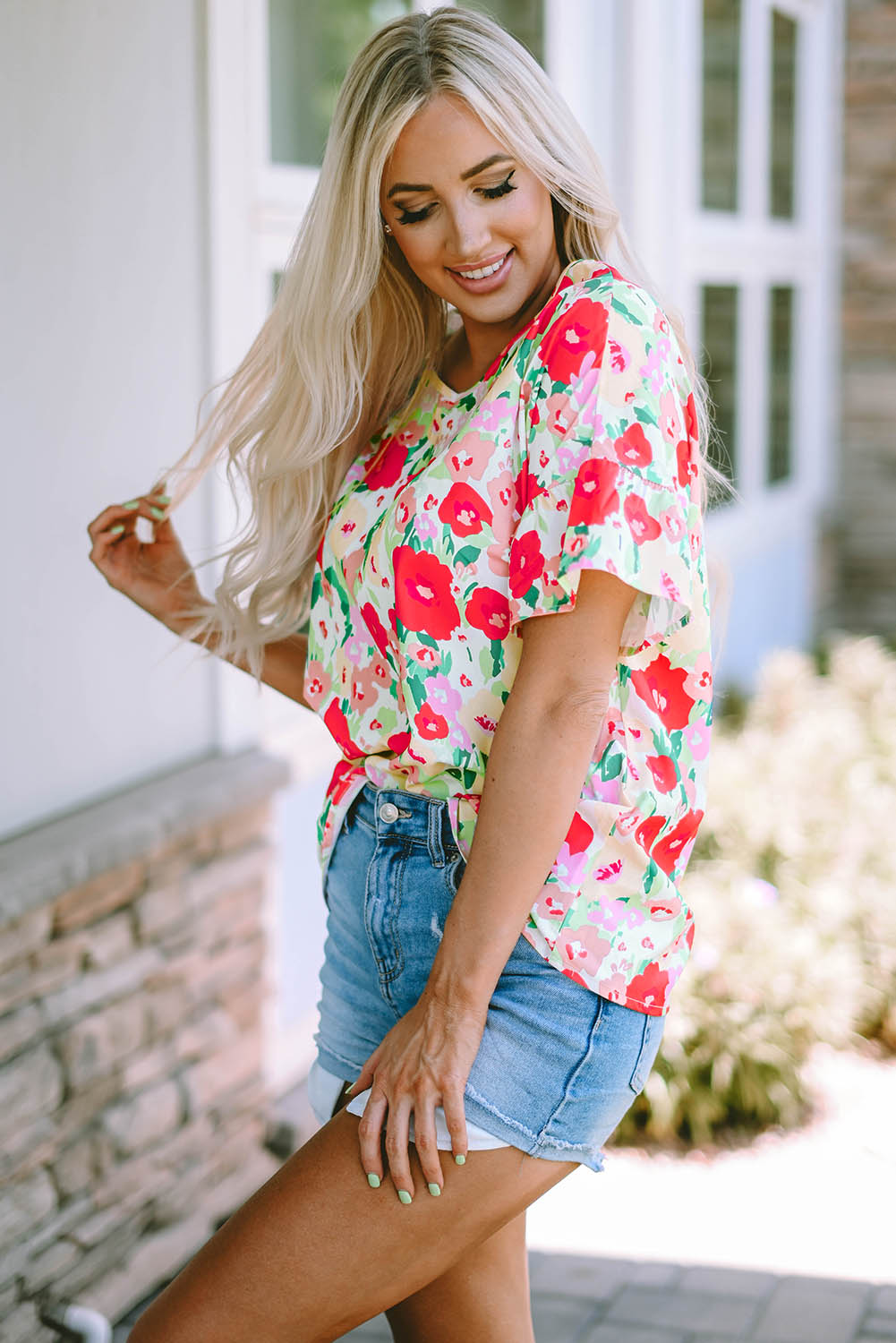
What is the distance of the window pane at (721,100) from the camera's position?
19.5 ft

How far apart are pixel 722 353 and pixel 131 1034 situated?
4629 mm

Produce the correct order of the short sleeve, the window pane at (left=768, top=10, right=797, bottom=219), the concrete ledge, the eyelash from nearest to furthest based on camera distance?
the short sleeve, the eyelash, the concrete ledge, the window pane at (left=768, top=10, right=797, bottom=219)

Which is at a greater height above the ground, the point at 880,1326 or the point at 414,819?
the point at 414,819

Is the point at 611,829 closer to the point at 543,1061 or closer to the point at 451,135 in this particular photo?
the point at 543,1061

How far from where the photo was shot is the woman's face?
1562 mm

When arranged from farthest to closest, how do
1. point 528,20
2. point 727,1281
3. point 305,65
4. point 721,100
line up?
point 721,100, point 528,20, point 305,65, point 727,1281

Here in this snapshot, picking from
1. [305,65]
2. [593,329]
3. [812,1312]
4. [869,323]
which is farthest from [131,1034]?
[869,323]

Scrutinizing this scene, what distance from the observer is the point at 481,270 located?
1625mm

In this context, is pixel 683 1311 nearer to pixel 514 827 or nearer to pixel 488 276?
pixel 514 827

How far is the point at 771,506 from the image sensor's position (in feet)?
23.2

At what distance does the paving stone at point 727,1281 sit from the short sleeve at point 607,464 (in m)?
1.81

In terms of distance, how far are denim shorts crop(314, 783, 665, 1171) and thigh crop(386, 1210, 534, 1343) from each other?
194 millimetres

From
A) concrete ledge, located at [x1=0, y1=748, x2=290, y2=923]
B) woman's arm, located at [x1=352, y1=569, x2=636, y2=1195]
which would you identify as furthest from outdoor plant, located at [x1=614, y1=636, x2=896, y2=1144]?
woman's arm, located at [x1=352, y1=569, x2=636, y2=1195]

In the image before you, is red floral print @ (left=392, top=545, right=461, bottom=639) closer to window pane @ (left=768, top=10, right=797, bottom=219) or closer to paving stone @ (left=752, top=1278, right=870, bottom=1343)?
paving stone @ (left=752, top=1278, right=870, bottom=1343)
